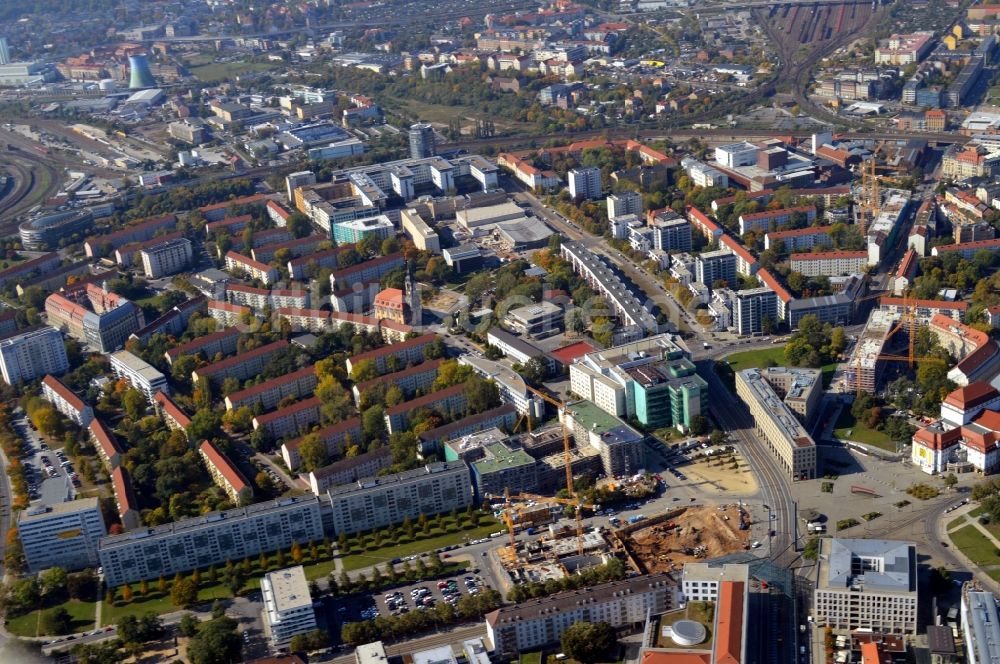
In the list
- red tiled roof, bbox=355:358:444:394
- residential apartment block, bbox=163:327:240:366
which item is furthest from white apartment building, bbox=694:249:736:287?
residential apartment block, bbox=163:327:240:366

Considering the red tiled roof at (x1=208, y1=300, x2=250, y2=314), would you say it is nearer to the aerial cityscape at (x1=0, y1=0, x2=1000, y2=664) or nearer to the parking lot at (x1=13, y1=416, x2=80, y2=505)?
the aerial cityscape at (x1=0, y1=0, x2=1000, y2=664)

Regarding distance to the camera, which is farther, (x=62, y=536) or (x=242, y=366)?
(x=242, y=366)

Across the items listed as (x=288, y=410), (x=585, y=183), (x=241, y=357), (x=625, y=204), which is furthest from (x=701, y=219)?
(x=288, y=410)

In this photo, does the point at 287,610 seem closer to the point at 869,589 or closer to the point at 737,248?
the point at 869,589

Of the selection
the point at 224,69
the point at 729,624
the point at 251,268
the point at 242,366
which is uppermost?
the point at 224,69

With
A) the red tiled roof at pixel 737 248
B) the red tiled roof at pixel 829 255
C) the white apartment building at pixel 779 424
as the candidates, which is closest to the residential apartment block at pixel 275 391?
the white apartment building at pixel 779 424

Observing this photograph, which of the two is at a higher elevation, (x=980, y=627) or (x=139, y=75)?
(x=139, y=75)
